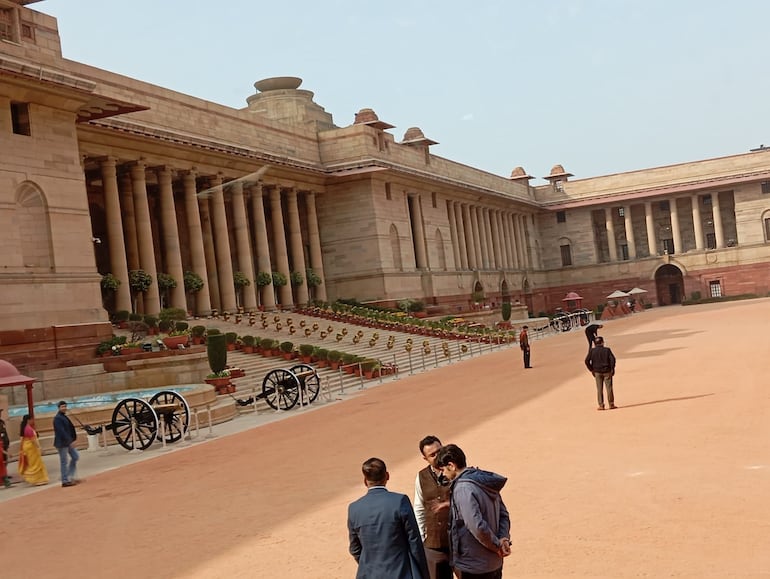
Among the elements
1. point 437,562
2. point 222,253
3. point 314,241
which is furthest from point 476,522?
point 314,241

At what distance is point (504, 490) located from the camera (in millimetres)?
11562

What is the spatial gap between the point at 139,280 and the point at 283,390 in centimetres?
1388

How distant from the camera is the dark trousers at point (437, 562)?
21.2 feet

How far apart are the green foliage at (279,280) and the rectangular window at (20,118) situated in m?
20.9

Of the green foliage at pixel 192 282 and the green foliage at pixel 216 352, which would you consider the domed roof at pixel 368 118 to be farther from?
the green foliage at pixel 216 352

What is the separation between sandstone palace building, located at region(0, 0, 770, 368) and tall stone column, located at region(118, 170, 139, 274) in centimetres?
8

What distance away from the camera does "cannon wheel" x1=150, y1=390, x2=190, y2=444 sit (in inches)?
763

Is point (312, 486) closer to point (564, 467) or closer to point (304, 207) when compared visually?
point (564, 467)

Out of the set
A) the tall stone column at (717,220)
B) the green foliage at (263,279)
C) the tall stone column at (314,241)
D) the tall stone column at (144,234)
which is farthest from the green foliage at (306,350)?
the tall stone column at (717,220)

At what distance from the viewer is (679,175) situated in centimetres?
7869

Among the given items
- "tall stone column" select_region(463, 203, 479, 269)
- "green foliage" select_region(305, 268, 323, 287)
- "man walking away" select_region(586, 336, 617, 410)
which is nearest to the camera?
"man walking away" select_region(586, 336, 617, 410)

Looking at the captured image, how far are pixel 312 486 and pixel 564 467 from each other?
12.5 ft

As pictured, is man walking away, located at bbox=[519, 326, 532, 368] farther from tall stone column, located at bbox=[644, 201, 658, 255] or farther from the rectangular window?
tall stone column, located at bbox=[644, 201, 658, 255]

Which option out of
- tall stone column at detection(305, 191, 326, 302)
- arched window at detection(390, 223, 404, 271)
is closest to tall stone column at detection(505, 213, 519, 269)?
arched window at detection(390, 223, 404, 271)
